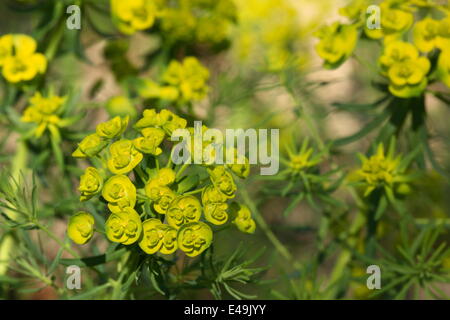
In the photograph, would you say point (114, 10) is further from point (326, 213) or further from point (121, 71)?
point (326, 213)

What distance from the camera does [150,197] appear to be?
1099 millimetres

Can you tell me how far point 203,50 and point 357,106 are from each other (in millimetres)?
992

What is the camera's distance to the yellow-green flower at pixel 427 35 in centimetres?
142

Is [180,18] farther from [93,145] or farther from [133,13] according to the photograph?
[93,145]

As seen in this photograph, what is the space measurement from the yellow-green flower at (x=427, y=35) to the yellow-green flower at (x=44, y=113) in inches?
36.7

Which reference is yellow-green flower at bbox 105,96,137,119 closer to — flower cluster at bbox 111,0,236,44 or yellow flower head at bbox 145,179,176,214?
flower cluster at bbox 111,0,236,44

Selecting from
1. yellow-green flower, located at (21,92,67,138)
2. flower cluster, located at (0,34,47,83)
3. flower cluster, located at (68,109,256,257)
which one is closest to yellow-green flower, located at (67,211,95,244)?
flower cluster, located at (68,109,256,257)

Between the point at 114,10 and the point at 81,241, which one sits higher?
the point at 114,10

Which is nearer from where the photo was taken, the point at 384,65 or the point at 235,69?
the point at 384,65

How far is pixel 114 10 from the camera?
68.2 inches

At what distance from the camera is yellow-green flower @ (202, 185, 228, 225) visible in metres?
1.11

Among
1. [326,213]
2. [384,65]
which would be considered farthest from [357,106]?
[326,213]

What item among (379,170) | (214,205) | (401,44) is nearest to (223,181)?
(214,205)

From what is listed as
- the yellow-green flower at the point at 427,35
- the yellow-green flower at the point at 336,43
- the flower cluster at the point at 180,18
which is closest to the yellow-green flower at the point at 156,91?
the flower cluster at the point at 180,18
